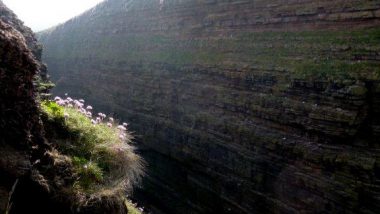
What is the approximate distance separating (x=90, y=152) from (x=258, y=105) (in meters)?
5.16

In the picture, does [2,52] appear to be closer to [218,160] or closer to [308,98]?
[308,98]

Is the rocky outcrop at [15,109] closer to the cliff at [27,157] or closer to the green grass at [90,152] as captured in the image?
the cliff at [27,157]

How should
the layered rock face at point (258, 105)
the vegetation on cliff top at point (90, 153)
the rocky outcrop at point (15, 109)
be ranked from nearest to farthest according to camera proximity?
the rocky outcrop at point (15, 109)
the vegetation on cliff top at point (90, 153)
the layered rock face at point (258, 105)

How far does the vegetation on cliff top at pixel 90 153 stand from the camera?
5105 millimetres

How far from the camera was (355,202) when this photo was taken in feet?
24.3

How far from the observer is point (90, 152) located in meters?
5.68

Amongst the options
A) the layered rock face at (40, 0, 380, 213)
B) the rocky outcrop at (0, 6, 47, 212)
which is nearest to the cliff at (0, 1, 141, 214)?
the rocky outcrop at (0, 6, 47, 212)

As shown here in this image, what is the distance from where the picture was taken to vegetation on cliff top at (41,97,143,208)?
5.11 meters

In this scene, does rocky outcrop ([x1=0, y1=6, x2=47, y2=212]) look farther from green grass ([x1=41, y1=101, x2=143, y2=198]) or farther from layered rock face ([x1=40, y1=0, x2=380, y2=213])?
layered rock face ([x1=40, y1=0, x2=380, y2=213])

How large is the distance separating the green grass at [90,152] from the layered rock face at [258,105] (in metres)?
3.84

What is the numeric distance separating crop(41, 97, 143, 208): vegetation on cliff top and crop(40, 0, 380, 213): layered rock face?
382 centimetres

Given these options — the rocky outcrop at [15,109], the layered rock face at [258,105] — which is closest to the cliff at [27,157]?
the rocky outcrop at [15,109]

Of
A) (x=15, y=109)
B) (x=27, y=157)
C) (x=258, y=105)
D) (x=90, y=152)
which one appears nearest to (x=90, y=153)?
(x=90, y=152)

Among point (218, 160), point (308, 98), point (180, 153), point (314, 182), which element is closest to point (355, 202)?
point (314, 182)
